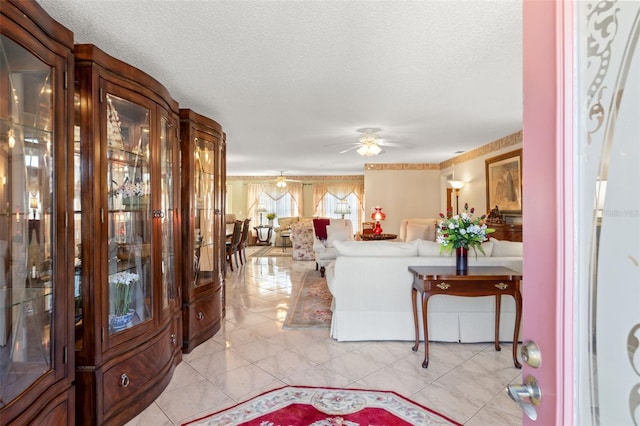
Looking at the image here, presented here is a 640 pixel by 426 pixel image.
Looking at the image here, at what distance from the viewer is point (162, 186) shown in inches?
97.3

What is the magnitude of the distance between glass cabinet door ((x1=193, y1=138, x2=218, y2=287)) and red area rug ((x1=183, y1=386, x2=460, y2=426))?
1.40 meters

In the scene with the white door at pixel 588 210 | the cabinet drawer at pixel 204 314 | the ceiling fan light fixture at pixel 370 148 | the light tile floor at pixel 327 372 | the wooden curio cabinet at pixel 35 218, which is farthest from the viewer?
the ceiling fan light fixture at pixel 370 148

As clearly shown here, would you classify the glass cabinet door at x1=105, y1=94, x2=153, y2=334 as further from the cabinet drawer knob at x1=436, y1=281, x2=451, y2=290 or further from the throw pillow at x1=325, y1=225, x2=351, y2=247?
the throw pillow at x1=325, y1=225, x2=351, y2=247

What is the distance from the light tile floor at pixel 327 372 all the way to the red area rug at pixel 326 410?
9 centimetres

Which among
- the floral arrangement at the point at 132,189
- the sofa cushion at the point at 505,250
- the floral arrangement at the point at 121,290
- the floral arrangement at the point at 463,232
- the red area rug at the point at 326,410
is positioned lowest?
the red area rug at the point at 326,410

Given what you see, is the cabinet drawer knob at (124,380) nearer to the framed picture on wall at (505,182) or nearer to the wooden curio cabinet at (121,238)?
the wooden curio cabinet at (121,238)

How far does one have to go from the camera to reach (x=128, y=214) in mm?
2217

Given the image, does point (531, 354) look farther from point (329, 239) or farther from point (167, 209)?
point (329, 239)

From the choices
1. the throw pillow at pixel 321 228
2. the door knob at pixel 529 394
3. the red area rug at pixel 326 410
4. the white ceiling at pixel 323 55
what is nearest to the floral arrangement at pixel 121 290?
the red area rug at pixel 326 410

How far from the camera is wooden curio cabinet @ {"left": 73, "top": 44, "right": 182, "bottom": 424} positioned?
1818 mm

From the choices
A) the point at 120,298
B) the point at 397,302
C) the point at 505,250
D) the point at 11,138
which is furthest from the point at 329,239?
the point at 11,138

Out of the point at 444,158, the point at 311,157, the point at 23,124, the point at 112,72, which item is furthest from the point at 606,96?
the point at 444,158

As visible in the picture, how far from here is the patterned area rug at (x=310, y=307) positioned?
3680 millimetres

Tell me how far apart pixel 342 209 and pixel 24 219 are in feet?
32.8
